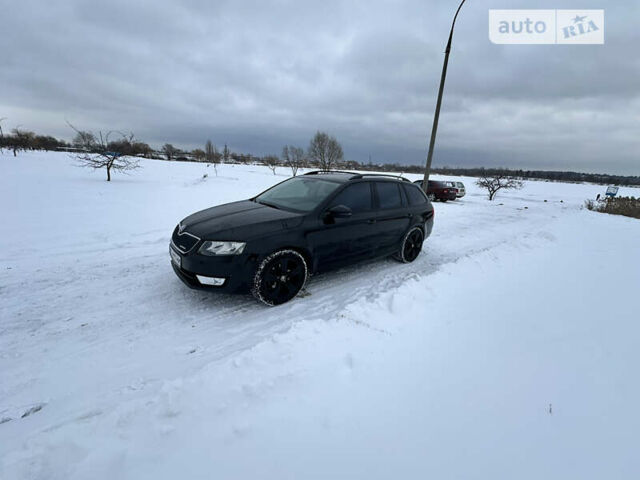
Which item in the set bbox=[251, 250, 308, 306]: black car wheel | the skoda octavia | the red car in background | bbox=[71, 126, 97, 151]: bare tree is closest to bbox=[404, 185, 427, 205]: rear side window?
the skoda octavia

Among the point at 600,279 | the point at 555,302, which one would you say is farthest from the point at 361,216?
the point at 600,279

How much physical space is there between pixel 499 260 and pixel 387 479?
4903 millimetres

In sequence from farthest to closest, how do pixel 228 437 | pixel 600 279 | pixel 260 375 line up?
pixel 600 279 < pixel 260 375 < pixel 228 437

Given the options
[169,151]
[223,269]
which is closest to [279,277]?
[223,269]

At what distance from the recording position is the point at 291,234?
337 cm

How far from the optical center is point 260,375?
2.26 meters

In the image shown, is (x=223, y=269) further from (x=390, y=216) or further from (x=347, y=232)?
(x=390, y=216)

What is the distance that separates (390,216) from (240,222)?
2460 millimetres

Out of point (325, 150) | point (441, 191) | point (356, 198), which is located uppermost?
point (325, 150)

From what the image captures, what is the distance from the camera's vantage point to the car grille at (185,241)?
10.4 feet

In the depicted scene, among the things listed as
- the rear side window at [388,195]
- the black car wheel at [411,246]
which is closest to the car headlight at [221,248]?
the rear side window at [388,195]

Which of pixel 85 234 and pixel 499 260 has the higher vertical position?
pixel 85 234

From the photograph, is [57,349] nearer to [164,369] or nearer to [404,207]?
[164,369]

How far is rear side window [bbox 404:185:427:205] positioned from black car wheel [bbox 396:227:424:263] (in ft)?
1.65
